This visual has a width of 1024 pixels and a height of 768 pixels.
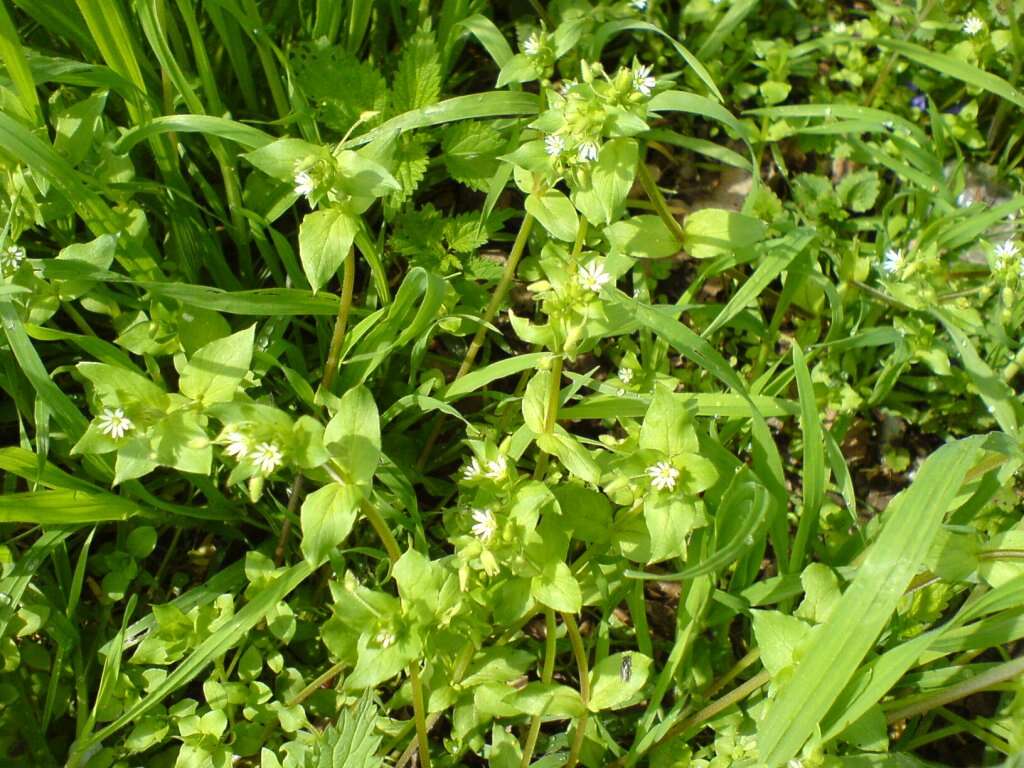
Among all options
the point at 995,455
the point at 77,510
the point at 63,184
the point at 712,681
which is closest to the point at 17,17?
the point at 63,184

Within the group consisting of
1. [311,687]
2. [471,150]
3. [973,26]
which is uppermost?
[973,26]

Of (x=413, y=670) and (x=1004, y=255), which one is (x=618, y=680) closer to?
(x=413, y=670)

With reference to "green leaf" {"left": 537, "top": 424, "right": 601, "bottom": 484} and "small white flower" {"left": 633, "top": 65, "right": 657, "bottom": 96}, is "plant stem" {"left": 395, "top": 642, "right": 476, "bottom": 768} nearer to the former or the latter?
"green leaf" {"left": 537, "top": 424, "right": 601, "bottom": 484}

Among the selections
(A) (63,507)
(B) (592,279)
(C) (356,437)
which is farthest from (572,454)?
(A) (63,507)

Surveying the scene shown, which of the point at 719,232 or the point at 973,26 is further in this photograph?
the point at 973,26

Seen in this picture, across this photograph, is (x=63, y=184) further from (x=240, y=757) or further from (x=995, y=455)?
(x=995, y=455)

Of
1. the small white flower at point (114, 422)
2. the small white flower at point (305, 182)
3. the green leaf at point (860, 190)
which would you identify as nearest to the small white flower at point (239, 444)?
the small white flower at point (114, 422)

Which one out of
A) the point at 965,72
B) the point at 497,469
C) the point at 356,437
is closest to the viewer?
the point at 356,437

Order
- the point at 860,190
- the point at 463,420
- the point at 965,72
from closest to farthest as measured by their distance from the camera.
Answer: the point at 463,420, the point at 965,72, the point at 860,190
